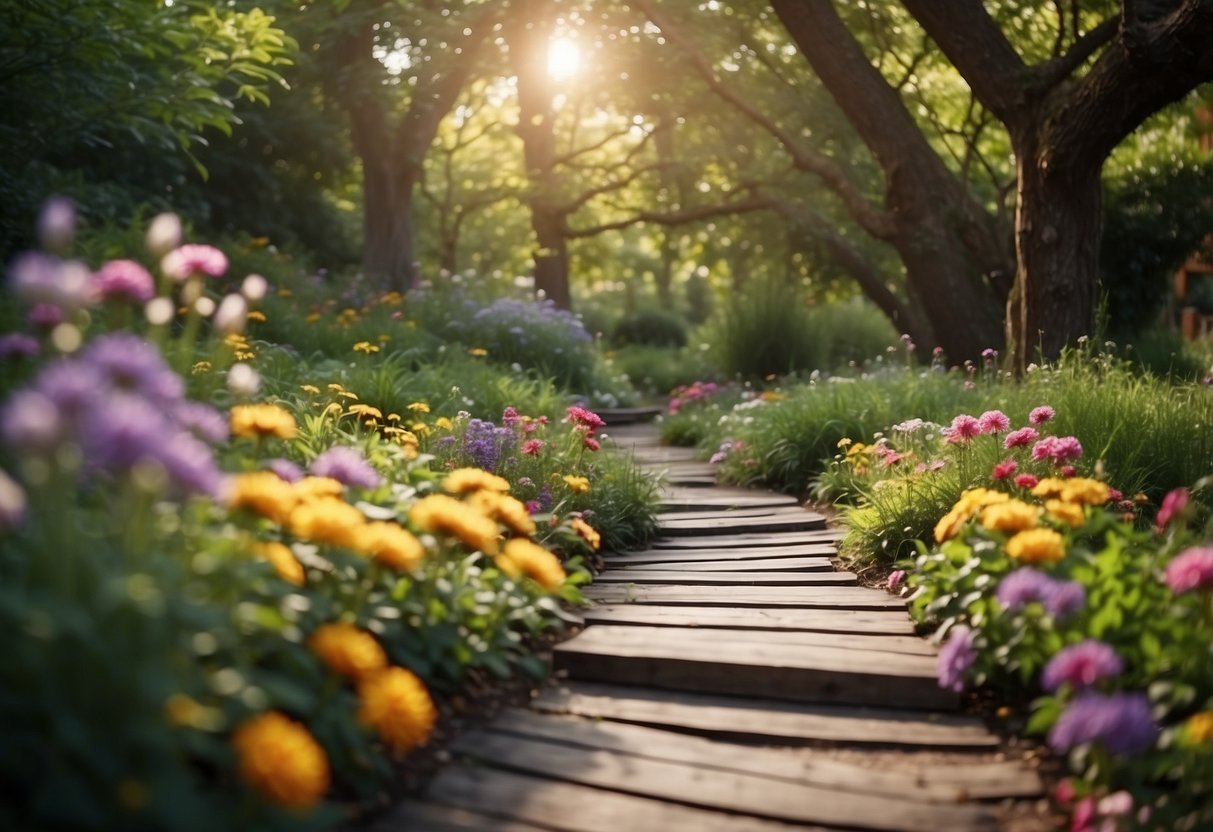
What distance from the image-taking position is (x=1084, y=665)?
245 centimetres

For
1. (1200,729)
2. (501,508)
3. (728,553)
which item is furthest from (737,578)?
(1200,729)

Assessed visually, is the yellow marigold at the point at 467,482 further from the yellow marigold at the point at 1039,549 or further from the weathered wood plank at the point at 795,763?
the yellow marigold at the point at 1039,549

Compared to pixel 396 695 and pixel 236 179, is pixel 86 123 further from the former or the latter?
pixel 236 179

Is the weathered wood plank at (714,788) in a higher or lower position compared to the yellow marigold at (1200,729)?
lower

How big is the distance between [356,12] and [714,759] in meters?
12.1

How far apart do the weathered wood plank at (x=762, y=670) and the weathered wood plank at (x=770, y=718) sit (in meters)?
0.04

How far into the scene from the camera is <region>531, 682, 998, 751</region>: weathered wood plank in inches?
123

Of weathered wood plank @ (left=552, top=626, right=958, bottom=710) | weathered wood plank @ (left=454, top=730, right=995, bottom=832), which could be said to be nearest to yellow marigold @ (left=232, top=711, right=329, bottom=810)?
weathered wood plank @ (left=454, top=730, right=995, bottom=832)

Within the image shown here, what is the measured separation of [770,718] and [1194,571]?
1285mm

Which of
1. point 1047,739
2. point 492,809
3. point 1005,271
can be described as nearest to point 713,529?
point 1047,739

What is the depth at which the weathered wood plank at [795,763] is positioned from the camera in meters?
2.77

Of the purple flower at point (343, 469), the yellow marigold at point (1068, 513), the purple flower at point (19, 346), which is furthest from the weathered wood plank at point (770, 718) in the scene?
the purple flower at point (19, 346)

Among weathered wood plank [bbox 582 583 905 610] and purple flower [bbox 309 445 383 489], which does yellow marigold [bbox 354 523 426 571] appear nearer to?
purple flower [bbox 309 445 383 489]

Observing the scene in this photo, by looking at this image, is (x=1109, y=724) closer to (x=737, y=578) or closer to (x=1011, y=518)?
(x=1011, y=518)
